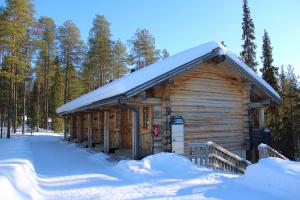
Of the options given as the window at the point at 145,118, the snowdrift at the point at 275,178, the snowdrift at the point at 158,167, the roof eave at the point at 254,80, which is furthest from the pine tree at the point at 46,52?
the snowdrift at the point at 275,178

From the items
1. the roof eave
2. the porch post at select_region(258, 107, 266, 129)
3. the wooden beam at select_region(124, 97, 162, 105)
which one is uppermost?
the roof eave

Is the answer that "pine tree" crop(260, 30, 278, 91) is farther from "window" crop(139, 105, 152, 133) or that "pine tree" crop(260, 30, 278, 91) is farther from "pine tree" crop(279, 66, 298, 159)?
"window" crop(139, 105, 152, 133)

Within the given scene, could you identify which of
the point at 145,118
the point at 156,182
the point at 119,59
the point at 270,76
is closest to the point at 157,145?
the point at 145,118

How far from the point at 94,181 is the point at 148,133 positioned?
4991 mm

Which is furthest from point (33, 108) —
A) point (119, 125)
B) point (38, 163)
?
point (38, 163)

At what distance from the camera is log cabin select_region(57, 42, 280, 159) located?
13.4m

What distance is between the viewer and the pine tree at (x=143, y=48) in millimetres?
44625

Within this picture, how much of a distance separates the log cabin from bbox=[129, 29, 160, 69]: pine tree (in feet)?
88.6

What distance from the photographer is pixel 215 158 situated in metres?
12.7

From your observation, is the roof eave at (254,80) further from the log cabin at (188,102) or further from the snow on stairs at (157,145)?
the snow on stairs at (157,145)

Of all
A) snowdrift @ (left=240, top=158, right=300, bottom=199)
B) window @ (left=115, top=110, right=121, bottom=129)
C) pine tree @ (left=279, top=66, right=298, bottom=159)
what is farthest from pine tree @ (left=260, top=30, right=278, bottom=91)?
snowdrift @ (left=240, top=158, right=300, bottom=199)

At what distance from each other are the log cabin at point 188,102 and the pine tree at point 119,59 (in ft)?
95.1

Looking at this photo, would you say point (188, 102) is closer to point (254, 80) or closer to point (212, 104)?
point (212, 104)

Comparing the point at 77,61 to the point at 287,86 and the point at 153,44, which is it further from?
the point at 287,86
